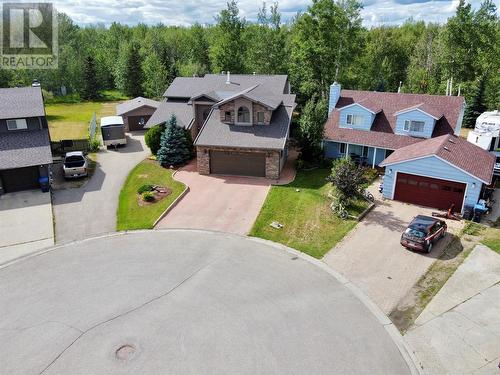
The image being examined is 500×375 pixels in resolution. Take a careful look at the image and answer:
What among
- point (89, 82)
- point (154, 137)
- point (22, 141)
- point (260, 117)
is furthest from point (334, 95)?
point (89, 82)

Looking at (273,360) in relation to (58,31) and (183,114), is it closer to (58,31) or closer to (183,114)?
(183,114)

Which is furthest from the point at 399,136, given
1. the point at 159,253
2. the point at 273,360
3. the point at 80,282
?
the point at 80,282

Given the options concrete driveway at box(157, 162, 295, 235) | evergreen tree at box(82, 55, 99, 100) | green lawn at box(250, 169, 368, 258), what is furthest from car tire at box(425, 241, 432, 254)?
evergreen tree at box(82, 55, 99, 100)

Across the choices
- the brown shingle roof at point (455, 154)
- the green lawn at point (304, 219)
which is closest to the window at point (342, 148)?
the brown shingle roof at point (455, 154)

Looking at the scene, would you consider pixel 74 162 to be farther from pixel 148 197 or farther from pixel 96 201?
pixel 148 197

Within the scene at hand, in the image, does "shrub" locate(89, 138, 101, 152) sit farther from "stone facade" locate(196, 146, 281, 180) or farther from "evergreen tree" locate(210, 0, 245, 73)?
"evergreen tree" locate(210, 0, 245, 73)

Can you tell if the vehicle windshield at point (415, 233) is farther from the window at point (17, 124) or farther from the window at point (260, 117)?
the window at point (17, 124)

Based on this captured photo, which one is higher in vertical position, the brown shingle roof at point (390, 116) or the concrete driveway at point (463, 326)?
the brown shingle roof at point (390, 116)
